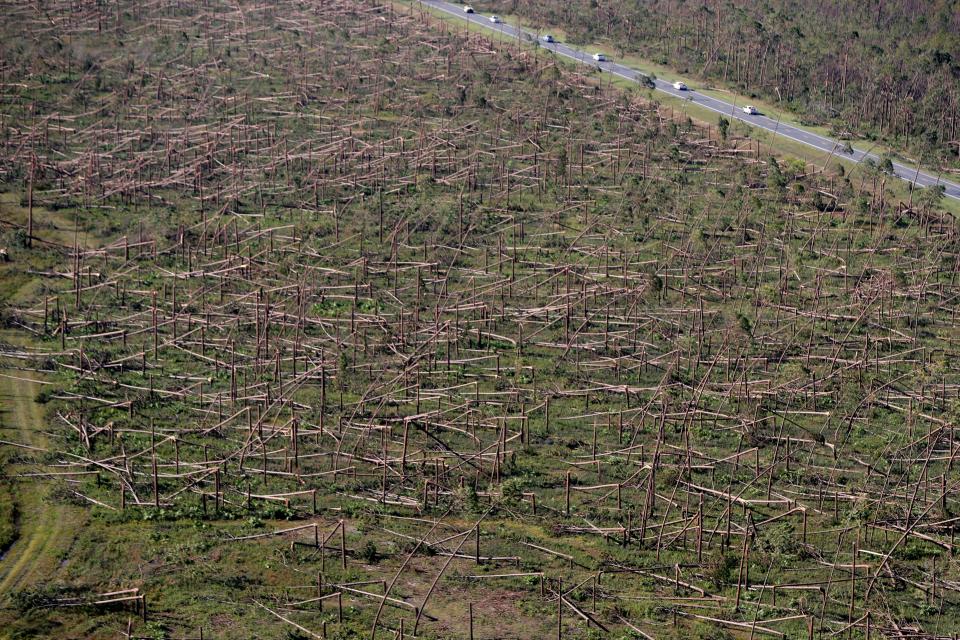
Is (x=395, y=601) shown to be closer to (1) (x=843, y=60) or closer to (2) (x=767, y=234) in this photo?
(2) (x=767, y=234)

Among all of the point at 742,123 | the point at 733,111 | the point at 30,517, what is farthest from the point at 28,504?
the point at 733,111

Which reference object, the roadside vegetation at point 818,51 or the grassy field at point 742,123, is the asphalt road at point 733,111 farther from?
the roadside vegetation at point 818,51

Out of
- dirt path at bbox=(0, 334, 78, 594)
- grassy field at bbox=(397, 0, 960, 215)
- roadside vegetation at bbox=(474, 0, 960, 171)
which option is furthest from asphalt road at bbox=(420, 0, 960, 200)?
dirt path at bbox=(0, 334, 78, 594)

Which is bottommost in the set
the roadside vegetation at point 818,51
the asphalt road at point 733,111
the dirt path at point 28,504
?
the dirt path at point 28,504

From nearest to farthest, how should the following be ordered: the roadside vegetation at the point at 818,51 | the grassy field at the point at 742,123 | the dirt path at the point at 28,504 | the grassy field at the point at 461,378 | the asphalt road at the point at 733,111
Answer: the grassy field at the point at 461,378 < the dirt path at the point at 28,504 < the grassy field at the point at 742,123 < the asphalt road at the point at 733,111 < the roadside vegetation at the point at 818,51

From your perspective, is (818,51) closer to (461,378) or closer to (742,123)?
(742,123)

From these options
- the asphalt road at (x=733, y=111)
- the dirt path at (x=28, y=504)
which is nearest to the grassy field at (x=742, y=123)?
the asphalt road at (x=733, y=111)

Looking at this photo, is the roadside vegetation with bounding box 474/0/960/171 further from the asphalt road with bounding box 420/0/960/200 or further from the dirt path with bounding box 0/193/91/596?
the dirt path with bounding box 0/193/91/596
